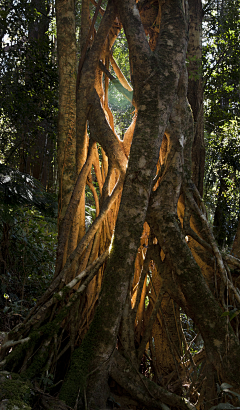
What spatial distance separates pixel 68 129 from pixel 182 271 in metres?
1.76

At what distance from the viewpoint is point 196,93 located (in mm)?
4008

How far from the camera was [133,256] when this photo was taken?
258 cm

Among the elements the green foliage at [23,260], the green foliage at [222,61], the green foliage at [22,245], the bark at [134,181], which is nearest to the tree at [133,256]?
the bark at [134,181]

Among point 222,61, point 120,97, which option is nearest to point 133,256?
point 222,61

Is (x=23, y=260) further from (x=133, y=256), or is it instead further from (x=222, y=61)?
(x=222, y=61)

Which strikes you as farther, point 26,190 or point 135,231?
point 26,190

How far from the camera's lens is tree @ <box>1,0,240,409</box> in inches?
96.2

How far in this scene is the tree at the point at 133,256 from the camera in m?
2.44

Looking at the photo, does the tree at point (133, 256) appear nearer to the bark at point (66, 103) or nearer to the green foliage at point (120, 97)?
the bark at point (66, 103)

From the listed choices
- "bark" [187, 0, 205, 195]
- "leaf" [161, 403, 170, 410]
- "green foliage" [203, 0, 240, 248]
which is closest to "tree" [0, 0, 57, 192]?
"bark" [187, 0, 205, 195]

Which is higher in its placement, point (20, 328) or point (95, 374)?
point (20, 328)

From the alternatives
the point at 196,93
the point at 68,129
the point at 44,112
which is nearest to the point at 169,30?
the point at 196,93

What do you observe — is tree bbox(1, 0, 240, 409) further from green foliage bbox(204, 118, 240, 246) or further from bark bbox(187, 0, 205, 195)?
green foliage bbox(204, 118, 240, 246)

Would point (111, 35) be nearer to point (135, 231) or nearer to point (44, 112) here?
point (44, 112)
